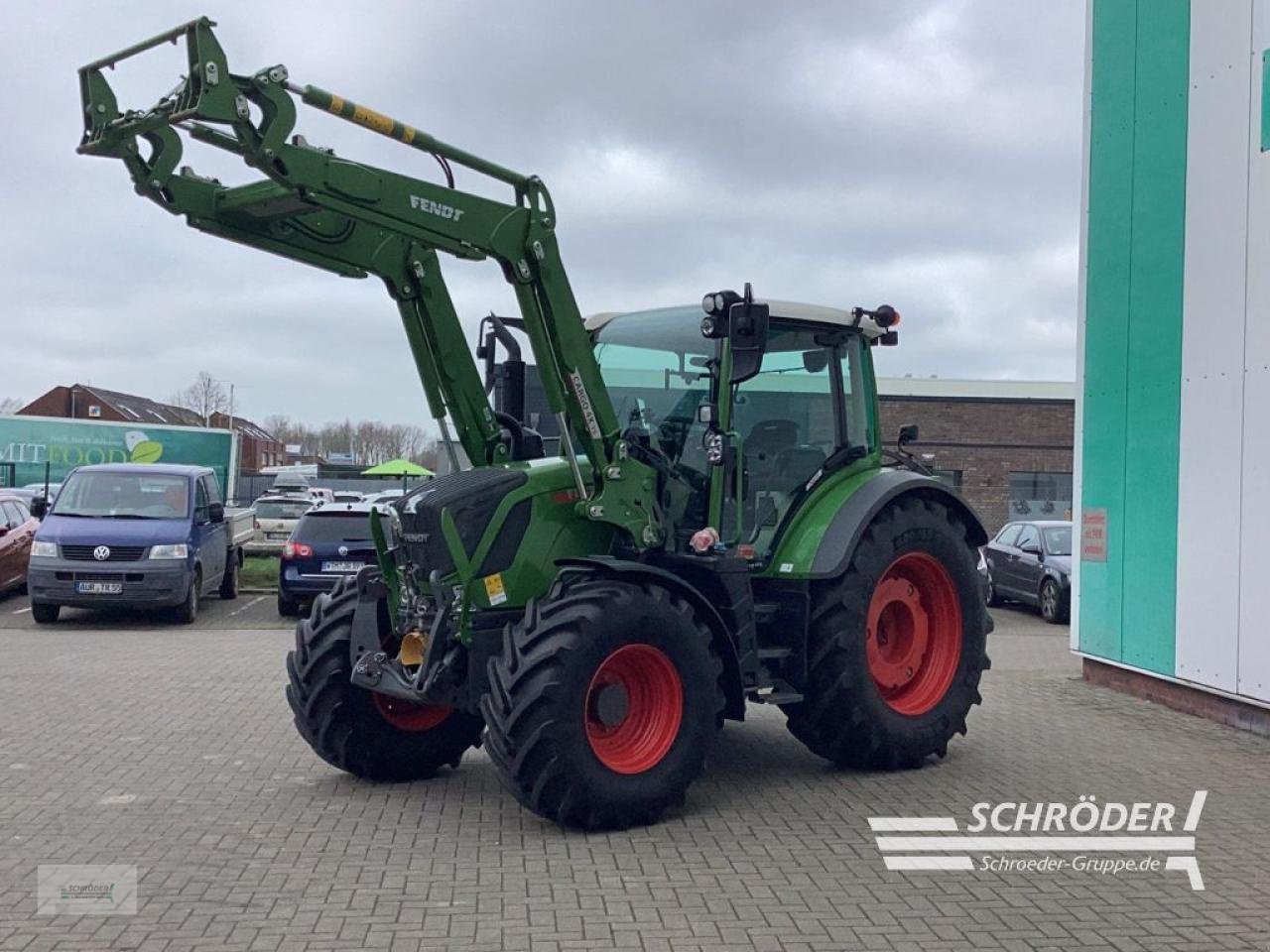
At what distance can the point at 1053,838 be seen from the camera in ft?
20.6

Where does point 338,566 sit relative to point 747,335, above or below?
below

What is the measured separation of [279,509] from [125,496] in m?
12.5

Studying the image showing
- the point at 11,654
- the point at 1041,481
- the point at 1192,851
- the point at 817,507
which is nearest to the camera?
the point at 1192,851

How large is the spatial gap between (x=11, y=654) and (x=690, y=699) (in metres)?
9.14

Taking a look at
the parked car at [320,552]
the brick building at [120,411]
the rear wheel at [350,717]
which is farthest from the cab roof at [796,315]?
the brick building at [120,411]

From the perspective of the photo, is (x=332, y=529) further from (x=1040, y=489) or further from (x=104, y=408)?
(x=104, y=408)

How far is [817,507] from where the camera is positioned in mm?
7707

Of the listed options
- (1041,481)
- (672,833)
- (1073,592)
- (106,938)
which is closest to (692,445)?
(672,833)

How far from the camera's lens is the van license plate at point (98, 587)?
15.7 meters

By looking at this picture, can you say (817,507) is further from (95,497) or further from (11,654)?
(95,497)

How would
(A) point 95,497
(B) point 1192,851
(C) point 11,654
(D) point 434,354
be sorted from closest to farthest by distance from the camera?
(B) point 1192,851, (D) point 434,354, (C) point 11,654, (A) point 95,497

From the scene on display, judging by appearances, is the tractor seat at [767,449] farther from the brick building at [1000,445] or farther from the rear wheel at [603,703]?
the brick building at [1000,445]

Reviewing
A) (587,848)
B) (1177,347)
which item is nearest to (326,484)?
(1177,347)

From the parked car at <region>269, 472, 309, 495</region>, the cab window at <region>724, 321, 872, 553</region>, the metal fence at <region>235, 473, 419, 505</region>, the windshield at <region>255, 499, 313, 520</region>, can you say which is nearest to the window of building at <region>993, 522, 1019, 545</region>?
the cab window at <region>724, 321, 872, 553</region>
